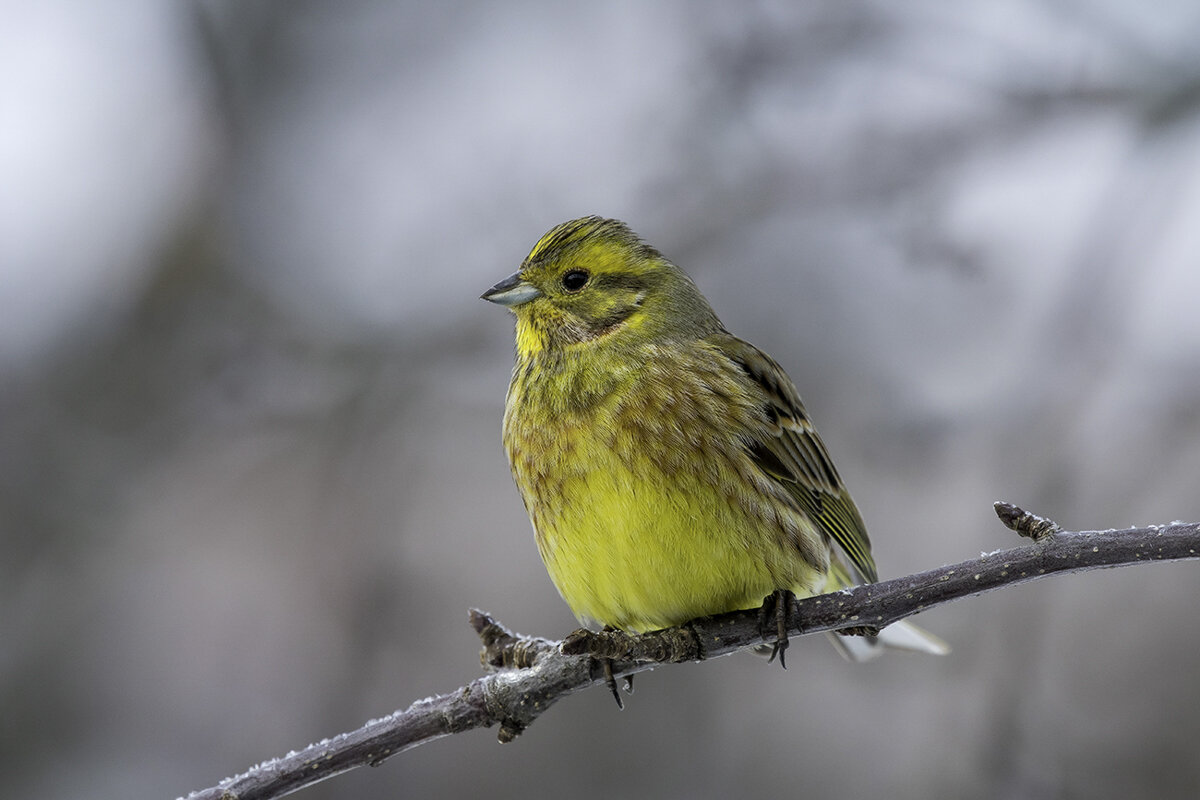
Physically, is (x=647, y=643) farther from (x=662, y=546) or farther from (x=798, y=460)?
(x=798, y=460)

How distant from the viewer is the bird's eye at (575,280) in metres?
3.67

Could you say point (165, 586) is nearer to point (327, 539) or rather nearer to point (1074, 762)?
point (327, 539)

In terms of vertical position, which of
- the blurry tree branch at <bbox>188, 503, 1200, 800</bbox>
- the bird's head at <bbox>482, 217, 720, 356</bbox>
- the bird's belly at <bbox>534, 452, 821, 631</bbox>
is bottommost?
the blurry tree branch at <bbox>188, 503, 1200, 800</bbox>

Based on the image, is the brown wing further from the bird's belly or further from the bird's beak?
the bird's beak

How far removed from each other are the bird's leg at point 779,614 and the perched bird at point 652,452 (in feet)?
0.32

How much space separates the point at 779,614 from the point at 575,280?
129 cm

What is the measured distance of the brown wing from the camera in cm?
358

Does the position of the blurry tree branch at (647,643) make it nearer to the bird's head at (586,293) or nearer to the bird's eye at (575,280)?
the bird's head at (586,293)

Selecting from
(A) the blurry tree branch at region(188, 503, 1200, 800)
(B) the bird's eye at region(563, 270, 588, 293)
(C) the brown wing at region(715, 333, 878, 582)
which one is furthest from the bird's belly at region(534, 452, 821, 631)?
(B) the bird's eye at region(563, 270, 588, 293)

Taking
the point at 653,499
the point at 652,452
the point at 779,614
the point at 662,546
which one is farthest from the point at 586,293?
the point at 779,614

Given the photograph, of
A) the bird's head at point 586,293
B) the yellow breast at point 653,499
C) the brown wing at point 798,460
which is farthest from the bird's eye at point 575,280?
the brown wing at point 798,460

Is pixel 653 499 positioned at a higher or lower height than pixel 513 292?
Answer: lower

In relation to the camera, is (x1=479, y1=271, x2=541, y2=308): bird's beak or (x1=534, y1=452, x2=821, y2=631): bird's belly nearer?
(x1=534, y1=452, x2=821, y2=631): bird's belly

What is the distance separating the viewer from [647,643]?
2.90 meters
